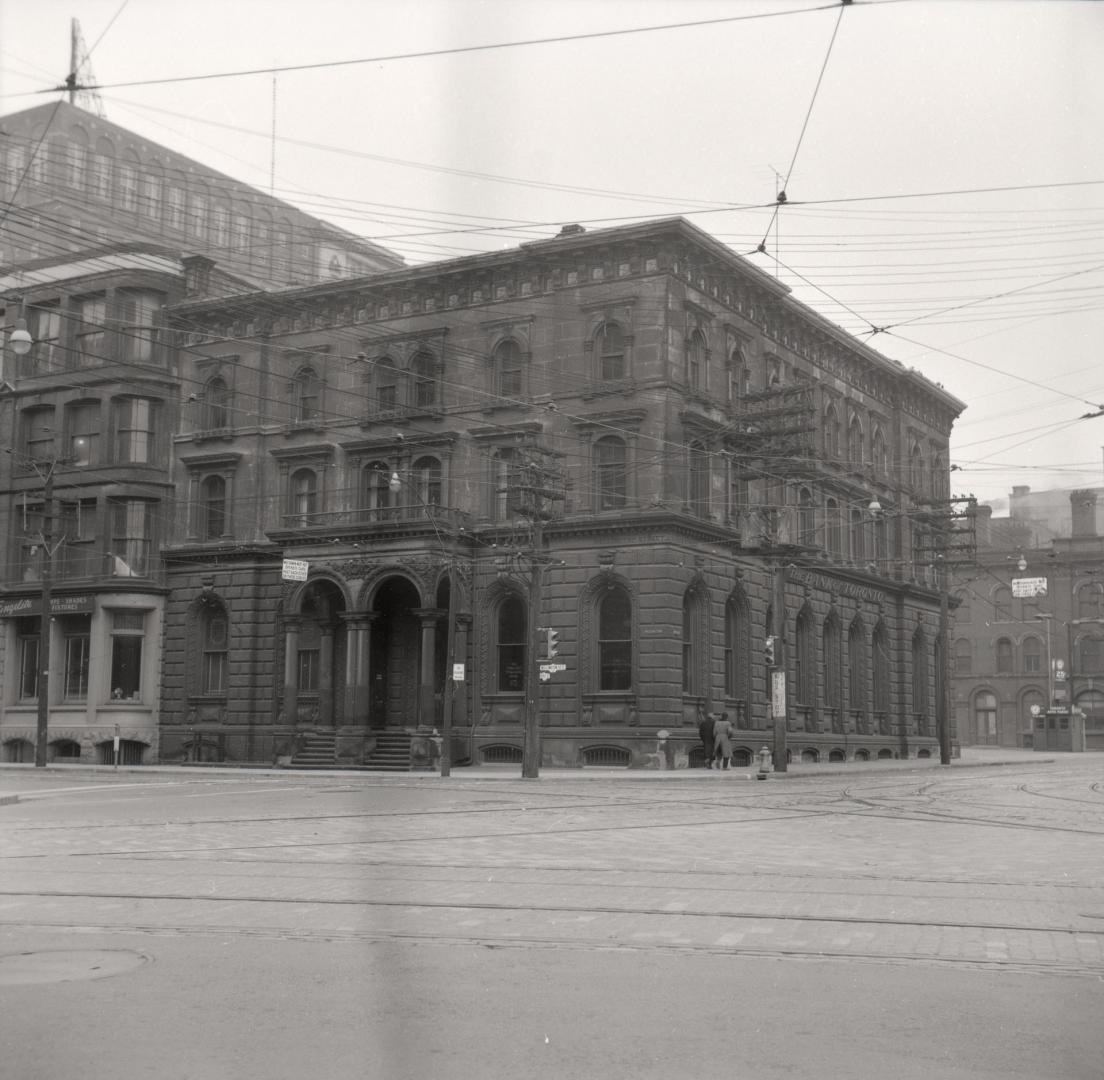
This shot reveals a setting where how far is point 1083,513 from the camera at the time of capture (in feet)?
303

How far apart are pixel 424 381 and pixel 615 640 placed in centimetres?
1024

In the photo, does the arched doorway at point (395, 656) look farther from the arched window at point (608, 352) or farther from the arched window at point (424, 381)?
the arched window at point (608, 352)

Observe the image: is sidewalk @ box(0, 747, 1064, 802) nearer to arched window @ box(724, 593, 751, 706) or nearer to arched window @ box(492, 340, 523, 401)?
arched window @ box(724, 593, 751, 706)

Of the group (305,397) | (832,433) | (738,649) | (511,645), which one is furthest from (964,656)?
(305,397)

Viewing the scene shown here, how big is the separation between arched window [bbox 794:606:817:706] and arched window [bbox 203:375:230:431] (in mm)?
20260

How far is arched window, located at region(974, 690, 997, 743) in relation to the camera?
306 ft

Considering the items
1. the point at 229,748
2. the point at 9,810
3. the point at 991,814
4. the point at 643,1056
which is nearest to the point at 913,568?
the point at 229,748

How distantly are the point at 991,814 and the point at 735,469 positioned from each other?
22494 millimetres

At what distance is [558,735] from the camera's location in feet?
129

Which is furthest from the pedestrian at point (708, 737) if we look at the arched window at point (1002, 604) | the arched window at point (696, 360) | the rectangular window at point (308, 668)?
the arched window at point (1002, 604)

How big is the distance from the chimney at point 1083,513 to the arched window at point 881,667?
40171 millimetres

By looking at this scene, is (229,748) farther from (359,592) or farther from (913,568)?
(913,568)

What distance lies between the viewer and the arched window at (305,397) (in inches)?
1773

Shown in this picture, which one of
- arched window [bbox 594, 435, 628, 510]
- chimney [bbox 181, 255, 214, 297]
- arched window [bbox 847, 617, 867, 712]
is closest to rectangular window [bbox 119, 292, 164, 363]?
chimney [bbox 181, 255, 214, 297]
